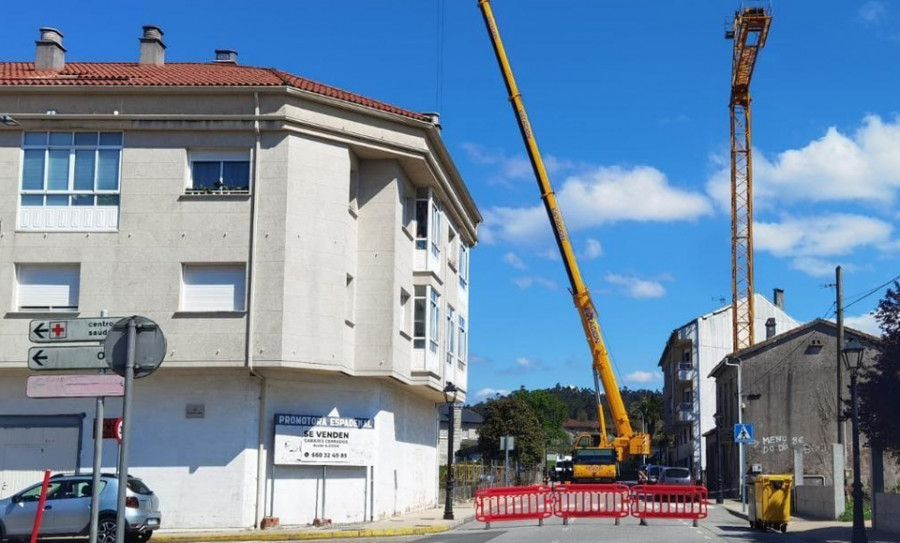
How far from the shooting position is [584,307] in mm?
41219

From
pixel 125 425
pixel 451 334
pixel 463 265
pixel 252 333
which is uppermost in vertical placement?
pixel 463 265

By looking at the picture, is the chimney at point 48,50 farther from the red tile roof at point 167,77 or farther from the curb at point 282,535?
the curb at point 282,535

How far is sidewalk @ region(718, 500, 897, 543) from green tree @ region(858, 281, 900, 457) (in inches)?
83.0

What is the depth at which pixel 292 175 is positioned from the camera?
26.3 metres

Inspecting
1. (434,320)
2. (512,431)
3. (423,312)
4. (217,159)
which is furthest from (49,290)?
(512,431)

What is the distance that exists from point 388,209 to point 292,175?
3491 mm

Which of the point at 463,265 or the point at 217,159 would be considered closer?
the point at 217,159

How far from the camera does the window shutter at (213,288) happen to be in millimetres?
25938

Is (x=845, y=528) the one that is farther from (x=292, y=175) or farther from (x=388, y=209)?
(x=292, y=175)


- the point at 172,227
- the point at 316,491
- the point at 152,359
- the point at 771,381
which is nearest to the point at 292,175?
the point at 172,227

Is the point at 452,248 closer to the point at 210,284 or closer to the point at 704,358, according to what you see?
the point at 210,284

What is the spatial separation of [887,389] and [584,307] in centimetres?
1810

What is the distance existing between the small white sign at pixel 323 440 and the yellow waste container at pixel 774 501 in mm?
10259

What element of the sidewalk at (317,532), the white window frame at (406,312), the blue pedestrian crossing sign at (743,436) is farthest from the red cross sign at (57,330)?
the blue pedestrian crossing sign at (743,436)
